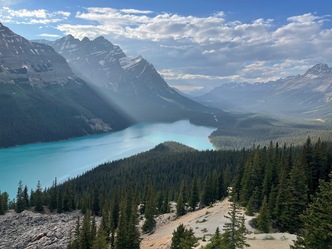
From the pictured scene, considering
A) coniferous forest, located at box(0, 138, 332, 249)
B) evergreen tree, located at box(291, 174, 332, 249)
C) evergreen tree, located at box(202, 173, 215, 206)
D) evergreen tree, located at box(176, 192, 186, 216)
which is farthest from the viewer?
evergreen tree, located at box(202, 173, 215, 206)

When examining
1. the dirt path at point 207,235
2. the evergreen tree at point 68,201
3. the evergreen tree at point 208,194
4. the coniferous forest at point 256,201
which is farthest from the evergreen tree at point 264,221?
the evergreen tree at point 68,201

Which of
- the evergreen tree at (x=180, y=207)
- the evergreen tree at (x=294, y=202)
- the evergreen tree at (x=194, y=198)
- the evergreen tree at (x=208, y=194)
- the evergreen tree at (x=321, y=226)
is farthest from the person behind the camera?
the evergreen tree at (x=208, y=194)

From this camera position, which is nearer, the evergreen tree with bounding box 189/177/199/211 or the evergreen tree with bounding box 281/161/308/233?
the evergreen tree with bounding box 281/161/308/233

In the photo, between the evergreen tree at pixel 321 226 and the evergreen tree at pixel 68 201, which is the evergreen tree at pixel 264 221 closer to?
the evergreen tree at pixel 321 226

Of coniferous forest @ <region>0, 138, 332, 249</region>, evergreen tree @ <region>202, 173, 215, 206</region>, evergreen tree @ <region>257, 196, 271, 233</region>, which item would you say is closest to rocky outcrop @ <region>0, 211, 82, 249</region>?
coniferous forest @ <region>0, 138, 332, 249</region>

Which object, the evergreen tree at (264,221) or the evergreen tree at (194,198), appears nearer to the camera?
the evergreen tree at (264,221)

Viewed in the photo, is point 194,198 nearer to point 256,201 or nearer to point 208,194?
point 208,194

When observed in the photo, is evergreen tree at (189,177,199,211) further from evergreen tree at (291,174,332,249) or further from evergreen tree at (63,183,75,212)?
evergreen tree at (291,174,332,249)
